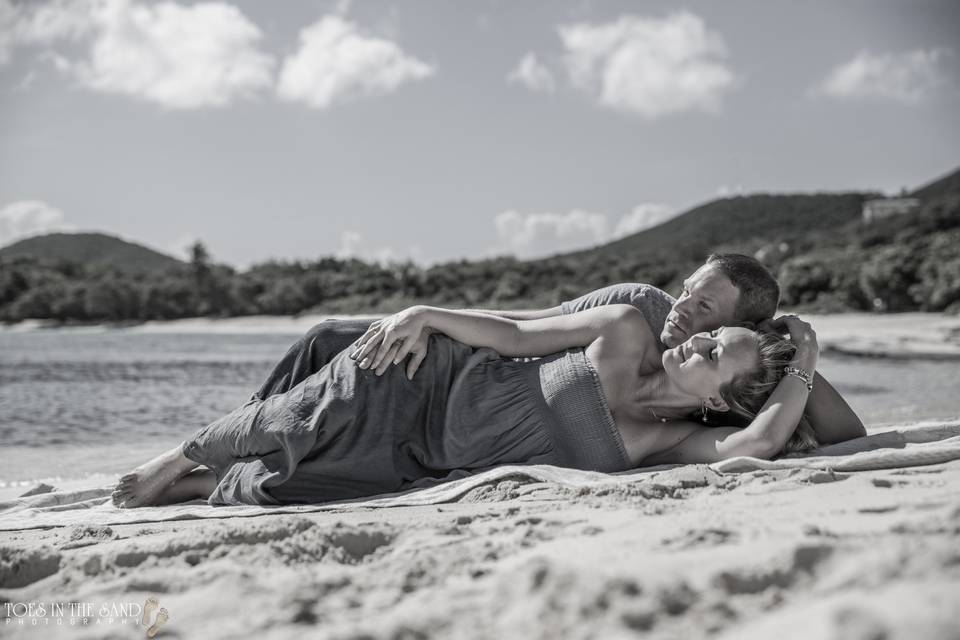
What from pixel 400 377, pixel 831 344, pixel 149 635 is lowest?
pixel 831 344

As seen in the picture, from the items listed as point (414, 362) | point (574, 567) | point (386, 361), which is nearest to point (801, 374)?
point (414, 362)

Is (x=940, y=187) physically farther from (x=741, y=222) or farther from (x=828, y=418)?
(x=828, y=418)

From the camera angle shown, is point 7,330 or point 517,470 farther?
point 7,330

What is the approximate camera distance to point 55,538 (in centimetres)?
248

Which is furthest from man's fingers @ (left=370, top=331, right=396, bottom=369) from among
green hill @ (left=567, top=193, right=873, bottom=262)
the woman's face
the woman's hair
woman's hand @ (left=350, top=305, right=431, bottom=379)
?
green hill @ (left=567, top=193, right=873, bottom=262)

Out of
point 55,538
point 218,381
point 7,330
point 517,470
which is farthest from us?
point 7,330

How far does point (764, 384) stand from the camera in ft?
9.91

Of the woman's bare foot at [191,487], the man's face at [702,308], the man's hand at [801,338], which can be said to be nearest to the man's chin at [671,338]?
the man's face at [702,308]

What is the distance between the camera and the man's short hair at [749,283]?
318 centimetres

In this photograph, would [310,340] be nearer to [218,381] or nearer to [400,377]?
[400,377]

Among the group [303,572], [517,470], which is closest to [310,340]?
[517,470]

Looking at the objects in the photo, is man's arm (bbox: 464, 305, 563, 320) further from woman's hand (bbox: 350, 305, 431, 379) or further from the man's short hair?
the man's short hair

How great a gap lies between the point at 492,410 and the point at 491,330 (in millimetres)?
330

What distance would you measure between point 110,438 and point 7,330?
199 ft
